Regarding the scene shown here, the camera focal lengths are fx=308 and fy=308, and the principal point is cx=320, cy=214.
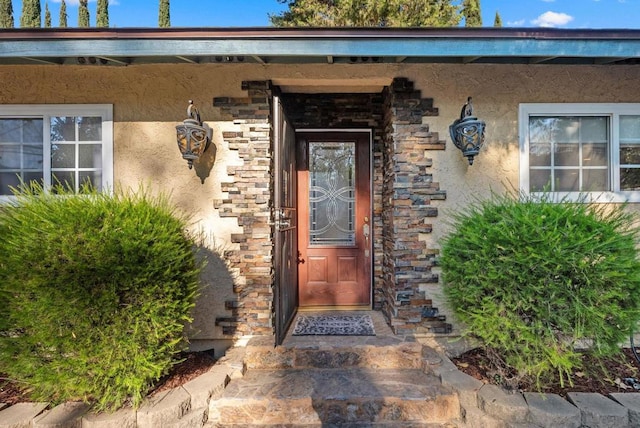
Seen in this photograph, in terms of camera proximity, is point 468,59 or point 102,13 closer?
point 468,59

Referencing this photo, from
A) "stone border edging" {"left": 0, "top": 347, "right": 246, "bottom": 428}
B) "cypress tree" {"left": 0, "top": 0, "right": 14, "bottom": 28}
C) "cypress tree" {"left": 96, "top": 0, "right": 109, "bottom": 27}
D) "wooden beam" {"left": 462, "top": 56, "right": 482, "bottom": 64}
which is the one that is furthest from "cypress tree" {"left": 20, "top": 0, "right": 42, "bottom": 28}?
"wooden beam" {"left": 462, "top": 56, "right": 482, "bottom": 64}

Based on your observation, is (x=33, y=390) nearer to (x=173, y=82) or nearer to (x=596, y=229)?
(x=173, y=82)

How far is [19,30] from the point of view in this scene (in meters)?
2.55

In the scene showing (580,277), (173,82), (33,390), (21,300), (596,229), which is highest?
(173,82)

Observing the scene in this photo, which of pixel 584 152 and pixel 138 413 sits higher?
pixel 584 152

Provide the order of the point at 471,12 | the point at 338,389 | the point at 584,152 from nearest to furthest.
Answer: the point at 338,389
the point at 584,152
the point at 471,12

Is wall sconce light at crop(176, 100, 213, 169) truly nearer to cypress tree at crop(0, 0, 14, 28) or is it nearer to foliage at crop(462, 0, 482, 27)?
foliage at crop(462, 0, 482, 27)

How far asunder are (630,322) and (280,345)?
2.64 metres

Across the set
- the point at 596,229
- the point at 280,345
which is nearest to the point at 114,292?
the point at 280,345

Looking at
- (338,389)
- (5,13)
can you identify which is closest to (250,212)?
(338,389)

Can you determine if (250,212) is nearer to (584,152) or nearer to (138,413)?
(138,413)

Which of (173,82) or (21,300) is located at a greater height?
(173,82)

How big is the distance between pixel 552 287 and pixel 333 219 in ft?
8.05

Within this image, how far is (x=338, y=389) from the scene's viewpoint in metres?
2.41
